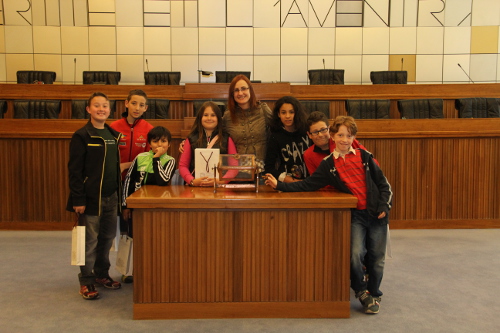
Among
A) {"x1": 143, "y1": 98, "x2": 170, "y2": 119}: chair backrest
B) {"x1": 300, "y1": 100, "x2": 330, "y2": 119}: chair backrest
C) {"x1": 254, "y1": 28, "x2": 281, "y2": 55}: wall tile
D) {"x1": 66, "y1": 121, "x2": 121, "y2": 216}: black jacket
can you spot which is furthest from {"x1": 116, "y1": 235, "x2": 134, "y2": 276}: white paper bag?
{"x1": 254, "y1": 28, "x2": 281, "y2": 55}: wall tile

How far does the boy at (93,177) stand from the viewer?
2.96 meters

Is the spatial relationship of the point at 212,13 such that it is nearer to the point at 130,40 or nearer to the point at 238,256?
the point at 130,40

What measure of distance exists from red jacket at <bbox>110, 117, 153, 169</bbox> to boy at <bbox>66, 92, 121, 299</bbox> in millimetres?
241

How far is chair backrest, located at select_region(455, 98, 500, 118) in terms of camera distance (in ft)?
19.2

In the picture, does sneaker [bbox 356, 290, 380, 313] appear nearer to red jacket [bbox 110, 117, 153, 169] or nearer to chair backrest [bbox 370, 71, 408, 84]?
red jacket [bbox 110, 117, 153, 169]

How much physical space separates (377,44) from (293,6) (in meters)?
1.70

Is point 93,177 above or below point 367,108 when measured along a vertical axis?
below

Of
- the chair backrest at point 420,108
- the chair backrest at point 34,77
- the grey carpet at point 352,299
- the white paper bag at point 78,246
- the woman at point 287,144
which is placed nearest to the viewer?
the grey carpet at point 352,299

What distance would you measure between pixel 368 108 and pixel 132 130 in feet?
10.9

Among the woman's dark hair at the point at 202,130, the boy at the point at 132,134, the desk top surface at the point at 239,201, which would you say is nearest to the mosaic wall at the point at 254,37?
the boy at the point at 132,134

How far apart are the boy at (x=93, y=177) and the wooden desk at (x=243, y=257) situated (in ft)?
1.66

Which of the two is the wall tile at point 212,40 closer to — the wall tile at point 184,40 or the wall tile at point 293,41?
the wall tile at point 184,40

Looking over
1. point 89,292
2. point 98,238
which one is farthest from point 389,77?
point 89,292

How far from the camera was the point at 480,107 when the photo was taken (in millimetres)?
5898
